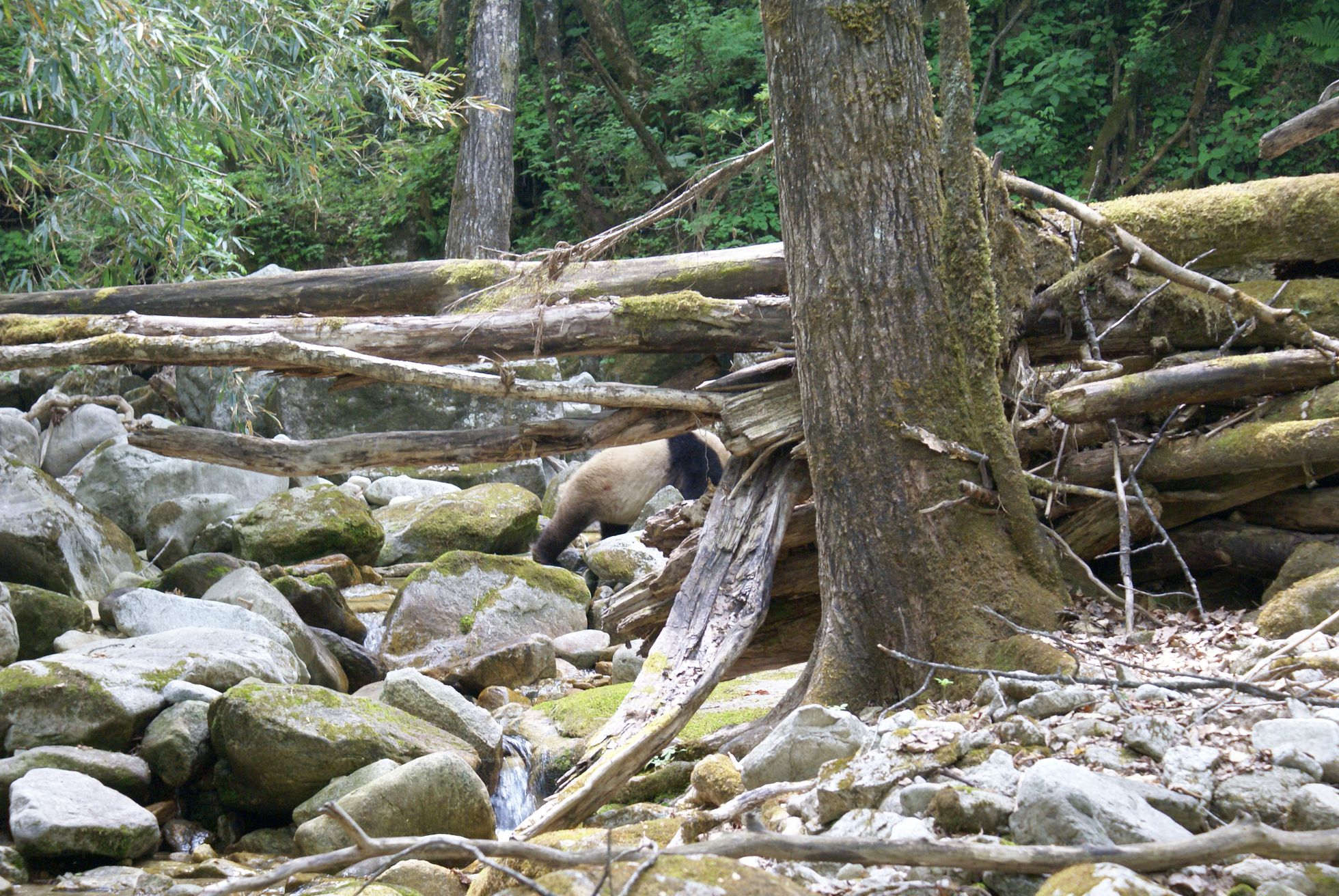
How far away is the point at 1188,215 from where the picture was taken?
4.59m

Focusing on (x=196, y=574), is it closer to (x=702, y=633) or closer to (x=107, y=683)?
(x=107, y=683)

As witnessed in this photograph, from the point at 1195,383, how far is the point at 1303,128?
3.35ft

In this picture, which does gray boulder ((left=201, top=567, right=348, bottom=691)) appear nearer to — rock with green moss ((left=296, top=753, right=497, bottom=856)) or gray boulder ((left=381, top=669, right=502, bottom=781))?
gray boulder ((left=381, top=669, right=502, bottom=781))

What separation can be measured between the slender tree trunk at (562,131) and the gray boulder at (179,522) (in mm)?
7977

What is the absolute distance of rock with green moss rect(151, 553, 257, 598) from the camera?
8.46 m

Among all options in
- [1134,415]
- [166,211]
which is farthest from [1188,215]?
[166,211]

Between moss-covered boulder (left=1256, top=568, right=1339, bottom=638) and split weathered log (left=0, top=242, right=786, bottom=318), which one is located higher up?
split weathered log (left=0, top=242, right=786, bottom=318)

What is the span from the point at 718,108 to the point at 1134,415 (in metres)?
12.0

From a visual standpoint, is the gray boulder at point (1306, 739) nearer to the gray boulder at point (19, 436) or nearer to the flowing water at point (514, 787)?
the flowing water at point (514, 787)

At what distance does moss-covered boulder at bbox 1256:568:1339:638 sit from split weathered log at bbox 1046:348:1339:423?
0.80 metres

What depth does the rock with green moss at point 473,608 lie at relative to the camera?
8.24m

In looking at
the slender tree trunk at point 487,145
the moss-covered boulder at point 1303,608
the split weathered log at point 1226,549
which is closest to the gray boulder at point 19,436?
the slender tree trunk at point 487,145

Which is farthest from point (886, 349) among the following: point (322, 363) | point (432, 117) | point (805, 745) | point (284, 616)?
point (432, 117)

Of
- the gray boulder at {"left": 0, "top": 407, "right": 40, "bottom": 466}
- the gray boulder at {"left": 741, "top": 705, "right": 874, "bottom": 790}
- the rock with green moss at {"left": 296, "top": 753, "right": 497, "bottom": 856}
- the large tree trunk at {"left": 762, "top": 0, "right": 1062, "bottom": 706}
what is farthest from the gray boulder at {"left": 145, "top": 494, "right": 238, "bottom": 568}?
the gray boulder at {"left": 741, "top": 705, "right": 874, "bottom": 790}
